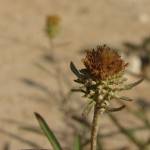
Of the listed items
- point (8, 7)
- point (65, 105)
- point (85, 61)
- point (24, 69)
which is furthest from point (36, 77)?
point (85, 61)

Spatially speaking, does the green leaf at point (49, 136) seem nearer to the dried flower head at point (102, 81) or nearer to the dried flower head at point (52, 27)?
the dried flower head at point (102, 81)

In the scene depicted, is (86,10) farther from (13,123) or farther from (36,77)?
(13,123)

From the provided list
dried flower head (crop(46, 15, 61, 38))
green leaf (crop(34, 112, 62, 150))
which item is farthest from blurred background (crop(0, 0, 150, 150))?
Result: green leaf (crop(34, 112, 62, 150))

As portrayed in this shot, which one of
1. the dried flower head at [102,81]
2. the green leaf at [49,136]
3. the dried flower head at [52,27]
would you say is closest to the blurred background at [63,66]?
the dried flower head at [52,27]

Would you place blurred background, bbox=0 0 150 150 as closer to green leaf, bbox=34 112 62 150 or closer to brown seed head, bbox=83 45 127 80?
green leaf, bbox=34 112 62 150

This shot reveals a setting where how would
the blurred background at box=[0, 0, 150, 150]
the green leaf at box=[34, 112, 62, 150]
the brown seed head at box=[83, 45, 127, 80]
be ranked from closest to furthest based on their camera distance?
the brown seed head at box=[83, 45, 127, 80] < the green leaf at box=[34, 112, 62, 150] < the blurred background at box=[0, 0, 150, 150]

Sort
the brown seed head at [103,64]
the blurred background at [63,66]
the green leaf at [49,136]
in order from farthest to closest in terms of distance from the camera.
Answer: the blurred background at [63,66] → the green leaf at [49,136] → the brown seed head at [103,64]

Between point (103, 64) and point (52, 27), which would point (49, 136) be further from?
point (52, 27)
